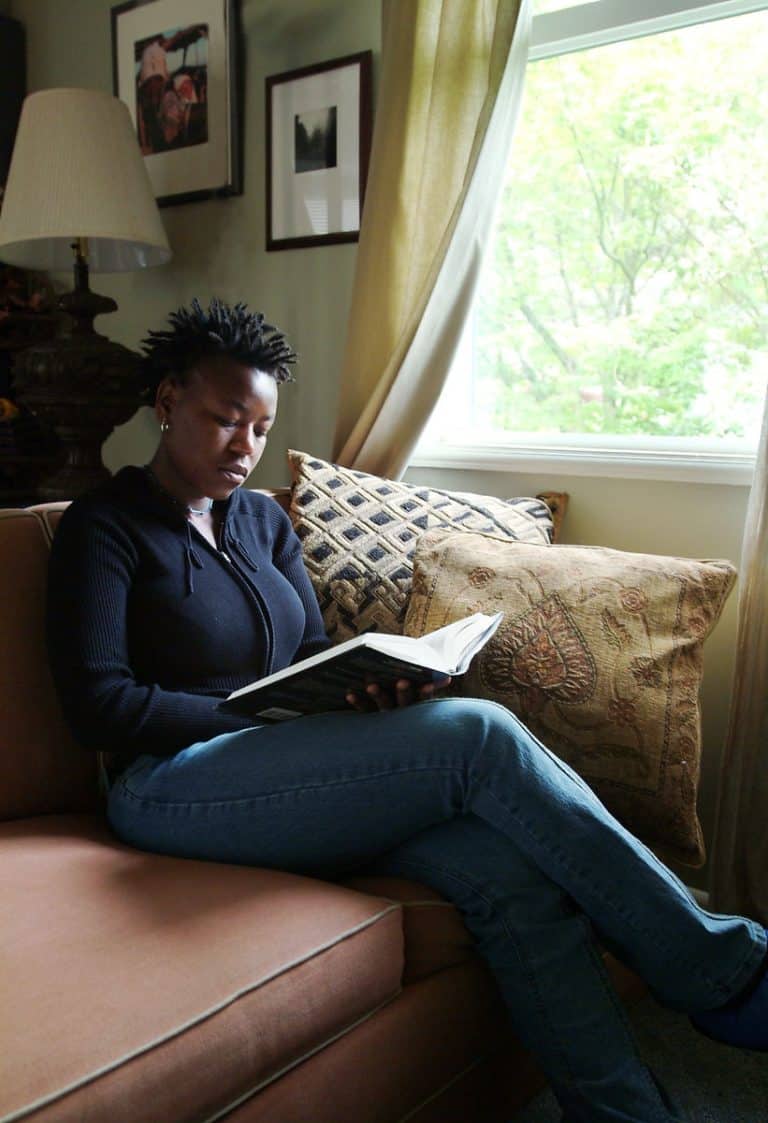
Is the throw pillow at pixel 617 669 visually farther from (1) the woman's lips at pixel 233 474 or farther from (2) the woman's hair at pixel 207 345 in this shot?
(2) the woman's hair at pixel 207 345

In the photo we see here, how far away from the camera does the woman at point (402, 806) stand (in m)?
1.12

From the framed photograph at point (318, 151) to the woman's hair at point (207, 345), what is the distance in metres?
0.87

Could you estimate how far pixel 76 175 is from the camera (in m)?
2.23

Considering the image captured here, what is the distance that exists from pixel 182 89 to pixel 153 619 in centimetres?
184

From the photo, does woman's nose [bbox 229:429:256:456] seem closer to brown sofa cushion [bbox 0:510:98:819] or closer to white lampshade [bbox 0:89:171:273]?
A: brown sofa cushion [bbox 0:510:98:819]

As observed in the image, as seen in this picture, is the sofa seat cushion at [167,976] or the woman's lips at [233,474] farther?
the woman's lips at [233,474]

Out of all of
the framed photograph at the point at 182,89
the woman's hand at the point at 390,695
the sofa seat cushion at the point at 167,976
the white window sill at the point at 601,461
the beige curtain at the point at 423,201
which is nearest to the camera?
the sofa seat cushion at the point at 167,976

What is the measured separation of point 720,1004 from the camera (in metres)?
1.14

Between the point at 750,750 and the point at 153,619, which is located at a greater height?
the point at 153,619

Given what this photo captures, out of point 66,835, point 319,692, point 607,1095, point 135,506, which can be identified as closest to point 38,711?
point 66,835

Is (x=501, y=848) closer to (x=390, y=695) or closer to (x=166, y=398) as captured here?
(x=390, y=695)

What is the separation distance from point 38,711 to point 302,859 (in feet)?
1.53

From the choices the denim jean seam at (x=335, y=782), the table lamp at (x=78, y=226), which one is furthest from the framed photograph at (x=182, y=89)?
the denim jean seam at (x=335, y=782)

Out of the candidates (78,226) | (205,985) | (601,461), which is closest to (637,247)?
(601,461)
